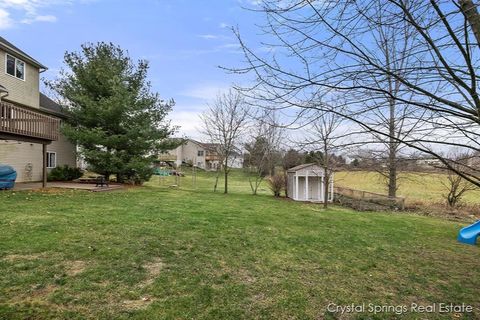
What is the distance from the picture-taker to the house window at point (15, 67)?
51.1 feet

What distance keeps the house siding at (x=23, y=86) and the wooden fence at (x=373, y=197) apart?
19.0 meters

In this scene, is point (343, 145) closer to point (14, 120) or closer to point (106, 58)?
point (14, 120)

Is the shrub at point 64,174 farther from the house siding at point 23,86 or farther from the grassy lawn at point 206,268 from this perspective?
the grassy lawn at point 206,268

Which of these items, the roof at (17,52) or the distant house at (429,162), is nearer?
the distant house at (429,162)

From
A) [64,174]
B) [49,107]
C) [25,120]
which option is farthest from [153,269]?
[49,107]

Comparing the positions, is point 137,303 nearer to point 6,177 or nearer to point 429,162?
point 429,162

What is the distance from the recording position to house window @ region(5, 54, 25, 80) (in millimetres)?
15582

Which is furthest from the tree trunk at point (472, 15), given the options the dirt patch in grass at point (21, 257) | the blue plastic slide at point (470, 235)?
the blue plastic slide at point (470, 235)

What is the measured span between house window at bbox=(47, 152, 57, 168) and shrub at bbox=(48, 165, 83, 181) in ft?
2.06

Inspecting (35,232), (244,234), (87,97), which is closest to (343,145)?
(244,234)

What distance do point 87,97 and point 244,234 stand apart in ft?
47.8

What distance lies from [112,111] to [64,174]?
466cm

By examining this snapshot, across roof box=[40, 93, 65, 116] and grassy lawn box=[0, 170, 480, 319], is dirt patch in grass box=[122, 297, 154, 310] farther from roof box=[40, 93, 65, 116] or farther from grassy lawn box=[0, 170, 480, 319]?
roof box=[40, 93, 65, 116]

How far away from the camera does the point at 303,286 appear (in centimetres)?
449
